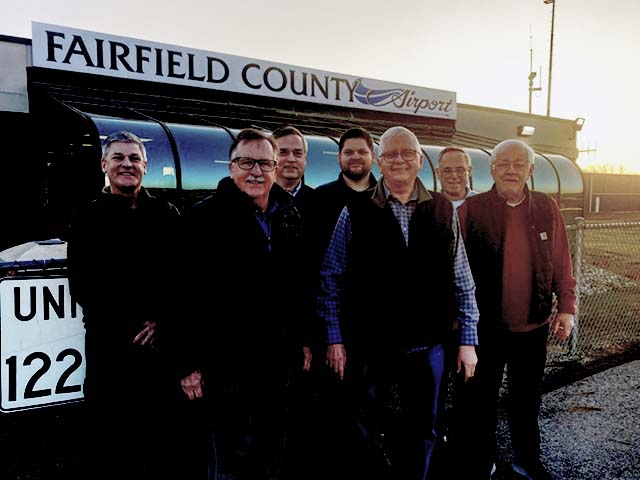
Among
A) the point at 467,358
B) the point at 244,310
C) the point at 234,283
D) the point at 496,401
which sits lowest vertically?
the point at 496,401

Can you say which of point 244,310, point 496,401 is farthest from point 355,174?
point 496,401

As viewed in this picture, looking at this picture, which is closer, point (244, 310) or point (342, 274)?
point (244, 310)

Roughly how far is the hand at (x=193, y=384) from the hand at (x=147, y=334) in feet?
0.91

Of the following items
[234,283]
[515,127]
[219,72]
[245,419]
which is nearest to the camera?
[234,283]

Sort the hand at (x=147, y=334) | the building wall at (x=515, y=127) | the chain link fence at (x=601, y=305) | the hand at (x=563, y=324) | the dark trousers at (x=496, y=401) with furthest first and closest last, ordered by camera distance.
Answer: the building wall at (x=515, y=127) → the chain link fence at (x=601, y=305) → the hand at (x=563, y=324) → the dark trousers at (x=496, y=401) → the hand at (x=147, y=334)

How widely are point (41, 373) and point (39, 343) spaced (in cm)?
15

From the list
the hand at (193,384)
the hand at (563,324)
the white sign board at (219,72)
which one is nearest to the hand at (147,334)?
the hand at (193,384)

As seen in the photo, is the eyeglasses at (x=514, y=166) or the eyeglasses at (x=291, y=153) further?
the eyeglasses at (x=291, y=153)

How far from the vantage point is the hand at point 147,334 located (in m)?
2.21

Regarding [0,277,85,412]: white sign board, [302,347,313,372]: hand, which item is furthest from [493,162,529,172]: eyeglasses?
[0,277,85,412]: white sign board

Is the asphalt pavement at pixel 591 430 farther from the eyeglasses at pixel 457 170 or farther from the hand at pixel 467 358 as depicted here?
the eyeglasses at pixel 457 170

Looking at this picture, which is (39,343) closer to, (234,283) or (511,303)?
(234,283)

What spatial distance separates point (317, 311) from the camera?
8.46 ft

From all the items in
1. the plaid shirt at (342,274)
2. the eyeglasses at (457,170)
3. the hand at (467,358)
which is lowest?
the hand at (467,358)
